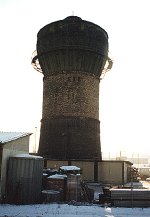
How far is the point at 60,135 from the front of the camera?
30688mm

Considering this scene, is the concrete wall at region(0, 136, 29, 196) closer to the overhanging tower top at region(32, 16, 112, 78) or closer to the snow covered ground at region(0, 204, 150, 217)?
the snow covered ground at region(0, 204, 150, 217)

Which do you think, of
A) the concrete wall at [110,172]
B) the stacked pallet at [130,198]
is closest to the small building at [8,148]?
the stacked pallet at [130,198]

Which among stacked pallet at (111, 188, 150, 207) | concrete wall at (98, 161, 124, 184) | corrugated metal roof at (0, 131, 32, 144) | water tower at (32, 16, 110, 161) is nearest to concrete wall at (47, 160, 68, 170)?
water tower at (32, 16, 110, 161)

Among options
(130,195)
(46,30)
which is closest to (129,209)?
(130,195)

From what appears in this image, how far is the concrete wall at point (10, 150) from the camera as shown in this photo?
1542 centimetres

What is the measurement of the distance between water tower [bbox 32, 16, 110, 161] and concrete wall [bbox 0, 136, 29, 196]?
11026 millimetres

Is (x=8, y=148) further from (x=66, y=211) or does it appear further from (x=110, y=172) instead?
(x=110, y=172)

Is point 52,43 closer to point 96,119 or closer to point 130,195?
point 96,119

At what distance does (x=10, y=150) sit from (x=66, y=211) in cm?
492

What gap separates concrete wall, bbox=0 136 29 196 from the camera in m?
15.4

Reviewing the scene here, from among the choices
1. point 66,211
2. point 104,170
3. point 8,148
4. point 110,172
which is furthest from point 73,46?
point 66,211

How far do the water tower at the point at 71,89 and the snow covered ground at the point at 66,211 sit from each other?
15396 millimetres

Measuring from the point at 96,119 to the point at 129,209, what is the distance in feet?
58.5

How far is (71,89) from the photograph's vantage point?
30.8 metres
